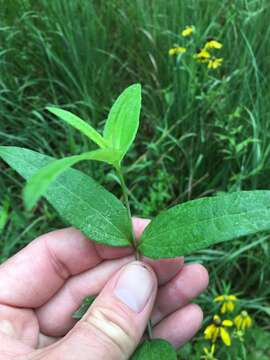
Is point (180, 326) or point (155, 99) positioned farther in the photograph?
point (155, 99)

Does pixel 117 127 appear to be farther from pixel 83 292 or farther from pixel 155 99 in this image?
pixel 155 99

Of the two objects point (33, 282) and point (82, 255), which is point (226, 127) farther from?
point (33, 282)

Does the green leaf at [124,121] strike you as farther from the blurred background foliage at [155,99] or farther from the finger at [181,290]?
the blurred background foliage at [155,99]

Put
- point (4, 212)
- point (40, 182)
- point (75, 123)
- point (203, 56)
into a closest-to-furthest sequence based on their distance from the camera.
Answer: point (40, 182)
point (75, 123)
point (4, 212)
point (203, 56)

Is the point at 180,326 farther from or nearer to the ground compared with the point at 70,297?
nearer to the ground

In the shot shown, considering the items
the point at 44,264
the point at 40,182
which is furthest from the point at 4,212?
the point at 40,182
